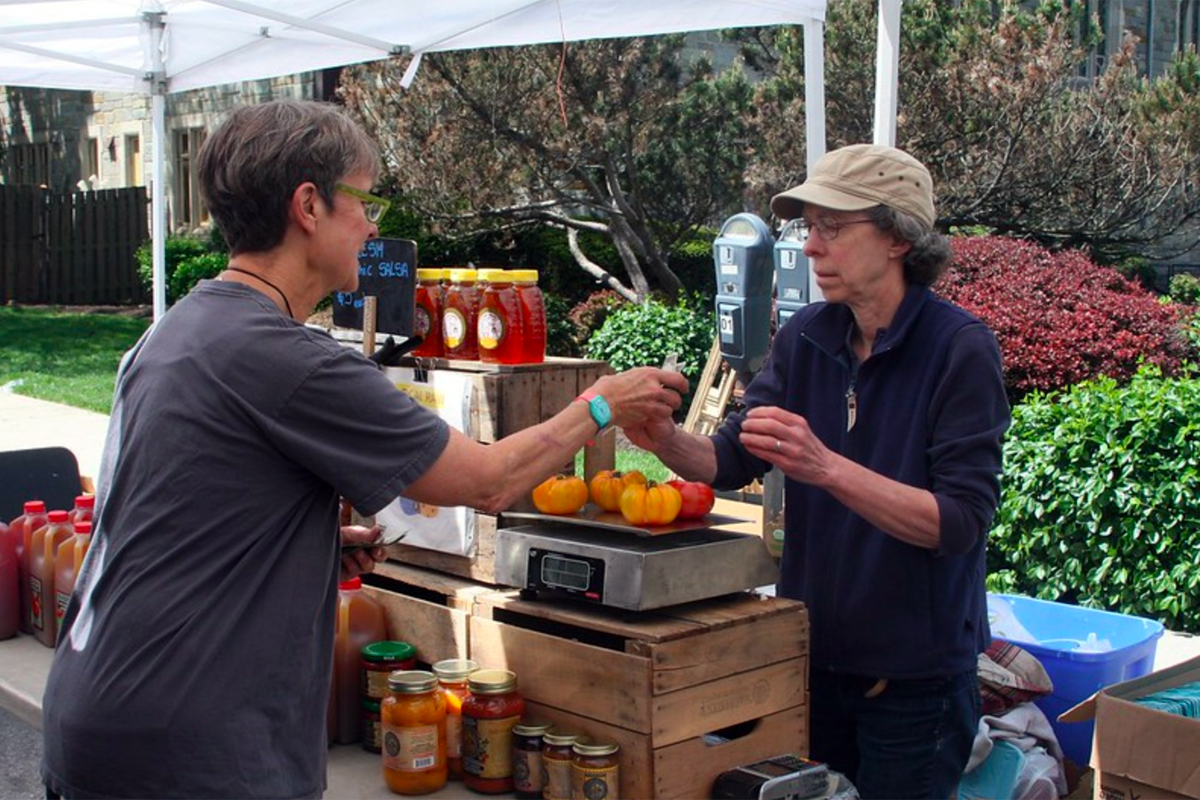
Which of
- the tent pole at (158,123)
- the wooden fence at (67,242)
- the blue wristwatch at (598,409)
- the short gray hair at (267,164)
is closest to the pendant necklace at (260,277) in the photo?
the short gray hair at (267,164)

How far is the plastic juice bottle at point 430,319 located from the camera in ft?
10.7

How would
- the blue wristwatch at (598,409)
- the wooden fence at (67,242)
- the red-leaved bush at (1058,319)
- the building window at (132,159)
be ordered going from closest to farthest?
the blue wristwatch at (598,409)
the red-leaved bush at (1058,319)
the wooden fence at (67,242)
the building window at (132,159)

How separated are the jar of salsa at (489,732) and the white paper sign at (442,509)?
1.60ft

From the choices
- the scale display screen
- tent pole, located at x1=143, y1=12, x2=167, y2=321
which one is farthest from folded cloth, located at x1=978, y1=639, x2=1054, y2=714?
tent pole, located at x1=143, y1=12, x2=167, y2=321

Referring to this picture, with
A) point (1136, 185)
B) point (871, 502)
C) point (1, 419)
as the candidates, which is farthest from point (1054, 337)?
point (1, 419)

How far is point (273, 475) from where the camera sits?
1916 millimetres

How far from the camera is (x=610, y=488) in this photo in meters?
2.83

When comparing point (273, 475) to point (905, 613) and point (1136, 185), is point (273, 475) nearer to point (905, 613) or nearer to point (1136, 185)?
point (905, 613)

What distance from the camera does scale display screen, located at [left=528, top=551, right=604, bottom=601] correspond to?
8.53 feet

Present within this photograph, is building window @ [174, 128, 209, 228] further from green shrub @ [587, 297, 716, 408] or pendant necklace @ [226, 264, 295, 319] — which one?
pendant necklace @ [226, 264, 295, 319]

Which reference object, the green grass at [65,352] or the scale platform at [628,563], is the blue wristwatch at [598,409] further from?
the green grass at [65,352]

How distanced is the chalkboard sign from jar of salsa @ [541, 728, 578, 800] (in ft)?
3.86

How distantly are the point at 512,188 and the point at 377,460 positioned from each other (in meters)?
12.0

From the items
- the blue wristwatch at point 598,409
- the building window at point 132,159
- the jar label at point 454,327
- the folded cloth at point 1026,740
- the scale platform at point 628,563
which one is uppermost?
the building window at point 132,159
